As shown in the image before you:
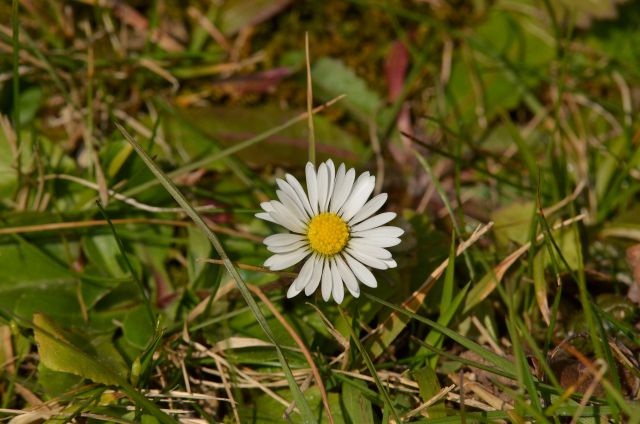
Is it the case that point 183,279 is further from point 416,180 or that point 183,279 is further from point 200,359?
point 416,180

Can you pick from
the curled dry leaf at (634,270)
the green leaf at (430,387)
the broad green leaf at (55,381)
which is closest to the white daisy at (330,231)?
Result: the green leaf at (430,387)

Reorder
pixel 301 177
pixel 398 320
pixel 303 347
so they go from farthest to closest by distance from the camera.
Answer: pixel 301 177 → pixel 398 320 → pixel 303 347

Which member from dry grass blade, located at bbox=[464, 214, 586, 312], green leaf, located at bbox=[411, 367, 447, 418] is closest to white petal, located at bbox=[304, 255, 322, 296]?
green leaf, located at bbox=[411, 367, 447, 418]

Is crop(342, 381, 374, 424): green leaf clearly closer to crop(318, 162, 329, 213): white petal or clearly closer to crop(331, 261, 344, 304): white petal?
crop(331, 261, 344, 304): white petal

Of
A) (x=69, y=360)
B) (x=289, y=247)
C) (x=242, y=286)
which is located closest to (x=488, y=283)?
Answer: (x=289, y=247)

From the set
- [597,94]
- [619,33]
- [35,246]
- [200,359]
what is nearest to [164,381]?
[200,359]

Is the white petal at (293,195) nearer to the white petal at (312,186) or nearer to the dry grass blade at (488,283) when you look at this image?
the white petal at (312,186)

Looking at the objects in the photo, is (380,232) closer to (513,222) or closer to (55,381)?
(513,222)
